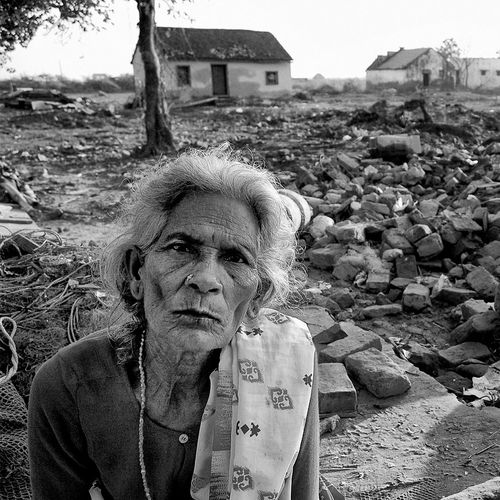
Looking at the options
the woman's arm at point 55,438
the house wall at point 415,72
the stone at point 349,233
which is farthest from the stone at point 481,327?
the house wall at point 415,72

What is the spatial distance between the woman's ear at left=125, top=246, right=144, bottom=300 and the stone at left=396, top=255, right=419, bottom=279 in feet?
16.2

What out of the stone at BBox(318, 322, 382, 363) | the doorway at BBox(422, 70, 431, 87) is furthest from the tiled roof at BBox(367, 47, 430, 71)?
the stone at BBox(318, 322, 382, 363)

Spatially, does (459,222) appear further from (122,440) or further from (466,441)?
(122,440)

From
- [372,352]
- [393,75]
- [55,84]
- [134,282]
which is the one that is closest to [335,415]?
[372,352]

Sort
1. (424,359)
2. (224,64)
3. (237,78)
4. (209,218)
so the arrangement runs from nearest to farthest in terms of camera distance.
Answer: (209,218)
(424,359)
(224,64)
(237,78)

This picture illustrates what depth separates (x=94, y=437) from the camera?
1604 mm

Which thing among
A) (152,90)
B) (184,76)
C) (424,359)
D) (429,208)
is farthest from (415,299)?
(184,76)

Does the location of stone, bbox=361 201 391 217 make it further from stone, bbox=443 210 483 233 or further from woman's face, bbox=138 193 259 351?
woman's face, bbox=138 193 259 351

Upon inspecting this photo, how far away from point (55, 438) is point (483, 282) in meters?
4.95

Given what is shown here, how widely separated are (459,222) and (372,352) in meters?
3.69

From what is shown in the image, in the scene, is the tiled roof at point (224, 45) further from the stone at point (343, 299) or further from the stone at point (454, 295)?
the stone at point (454, 295)

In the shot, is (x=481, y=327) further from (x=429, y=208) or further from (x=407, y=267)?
(x=429, y=208)

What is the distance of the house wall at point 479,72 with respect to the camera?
153 feet

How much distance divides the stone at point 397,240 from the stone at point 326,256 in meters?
0.54
